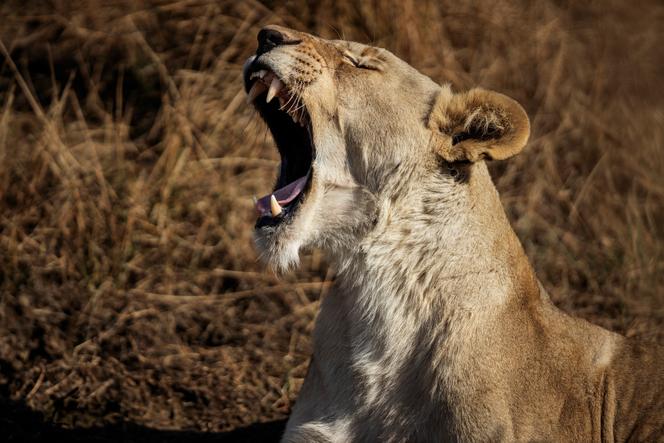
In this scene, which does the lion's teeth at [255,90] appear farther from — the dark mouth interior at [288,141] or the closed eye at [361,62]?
the closed eye at [361,62]

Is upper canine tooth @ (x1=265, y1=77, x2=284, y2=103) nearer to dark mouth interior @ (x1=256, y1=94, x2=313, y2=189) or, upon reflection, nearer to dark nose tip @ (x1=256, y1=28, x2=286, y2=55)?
dark nose tip @ (x1=256, y1=28, x2=286, y2=55)

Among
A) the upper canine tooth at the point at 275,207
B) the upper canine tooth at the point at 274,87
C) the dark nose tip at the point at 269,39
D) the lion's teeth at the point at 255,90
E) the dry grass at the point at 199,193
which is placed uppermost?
the dark nose tip at the point at 269,39

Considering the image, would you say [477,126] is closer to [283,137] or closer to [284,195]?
[284,195]

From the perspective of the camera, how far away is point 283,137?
337 centimetres

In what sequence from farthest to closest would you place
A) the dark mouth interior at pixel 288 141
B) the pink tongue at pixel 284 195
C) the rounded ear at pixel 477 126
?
the dark mouth interior at pixel 288 141
the pink tongue at pixel 284 195
the rounded ear at pixel 477 126

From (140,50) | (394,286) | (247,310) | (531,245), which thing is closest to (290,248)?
(394,286)

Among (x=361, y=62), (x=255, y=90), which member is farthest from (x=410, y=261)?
(x=255, y=90)

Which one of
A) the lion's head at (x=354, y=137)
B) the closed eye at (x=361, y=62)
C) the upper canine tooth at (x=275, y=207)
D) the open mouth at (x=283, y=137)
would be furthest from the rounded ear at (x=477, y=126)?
the upper canine tooth at (x=275, y=207)

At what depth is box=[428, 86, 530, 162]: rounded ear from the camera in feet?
9.16

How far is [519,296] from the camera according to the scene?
9.76 ft

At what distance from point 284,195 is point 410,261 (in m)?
0.51

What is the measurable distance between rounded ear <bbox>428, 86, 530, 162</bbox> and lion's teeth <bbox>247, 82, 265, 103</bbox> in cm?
61

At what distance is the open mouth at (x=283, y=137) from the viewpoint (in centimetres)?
299

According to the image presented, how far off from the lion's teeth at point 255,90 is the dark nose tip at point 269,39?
112mm
